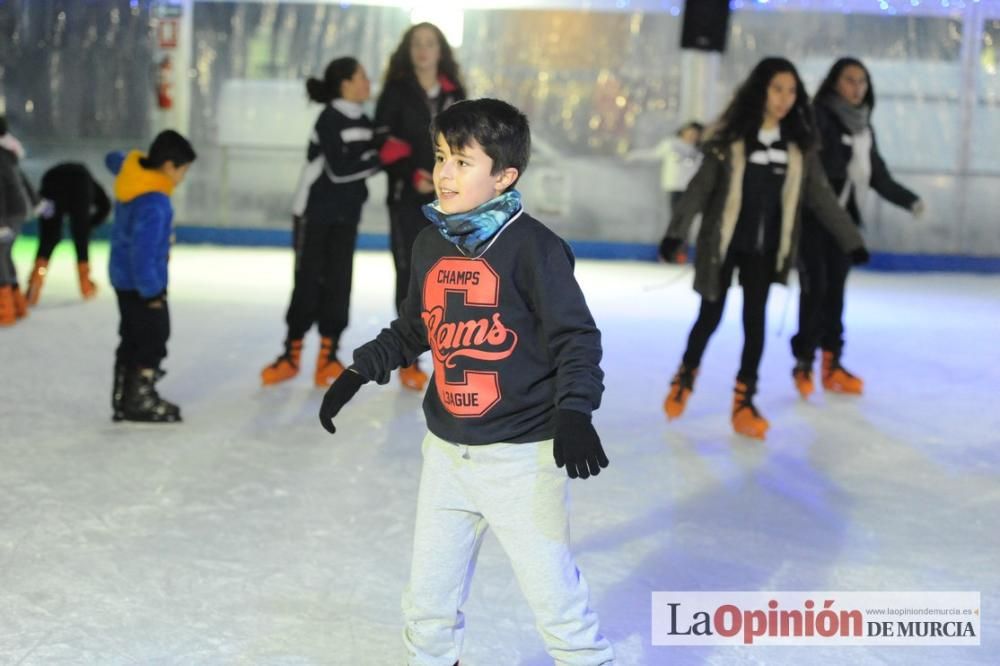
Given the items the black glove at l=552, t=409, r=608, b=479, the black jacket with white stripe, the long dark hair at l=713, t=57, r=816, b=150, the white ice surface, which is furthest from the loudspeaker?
the black glove at l=552, t=409, r=608, b=479

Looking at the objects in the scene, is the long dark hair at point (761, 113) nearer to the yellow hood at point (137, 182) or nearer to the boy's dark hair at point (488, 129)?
the yellow hood at point (137, 182)

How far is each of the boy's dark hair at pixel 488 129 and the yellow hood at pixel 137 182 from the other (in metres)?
2.19

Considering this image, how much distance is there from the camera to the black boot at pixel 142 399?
414 cm

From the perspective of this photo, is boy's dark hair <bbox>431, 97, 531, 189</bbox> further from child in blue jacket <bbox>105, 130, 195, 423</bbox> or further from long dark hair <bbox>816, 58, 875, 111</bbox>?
long dark hair <bbox>816, 58, 875, 111</bbox>

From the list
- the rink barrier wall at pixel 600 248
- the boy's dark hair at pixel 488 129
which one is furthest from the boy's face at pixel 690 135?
the boy's dark hair at pixel 488 129

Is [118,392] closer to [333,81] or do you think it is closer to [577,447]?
[333,81]

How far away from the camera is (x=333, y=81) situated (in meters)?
4.77

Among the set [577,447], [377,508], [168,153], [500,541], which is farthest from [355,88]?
[577,447]

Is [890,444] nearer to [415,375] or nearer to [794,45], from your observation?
[415,375]

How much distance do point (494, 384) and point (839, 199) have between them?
328cm

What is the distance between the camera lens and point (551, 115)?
1127 cm

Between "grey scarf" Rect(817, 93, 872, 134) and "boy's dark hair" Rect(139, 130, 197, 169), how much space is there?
2.33 metres

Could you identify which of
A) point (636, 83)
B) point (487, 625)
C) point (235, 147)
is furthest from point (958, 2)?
point (487, 625)

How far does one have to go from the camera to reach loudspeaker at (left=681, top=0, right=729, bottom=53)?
10047 millimetres
